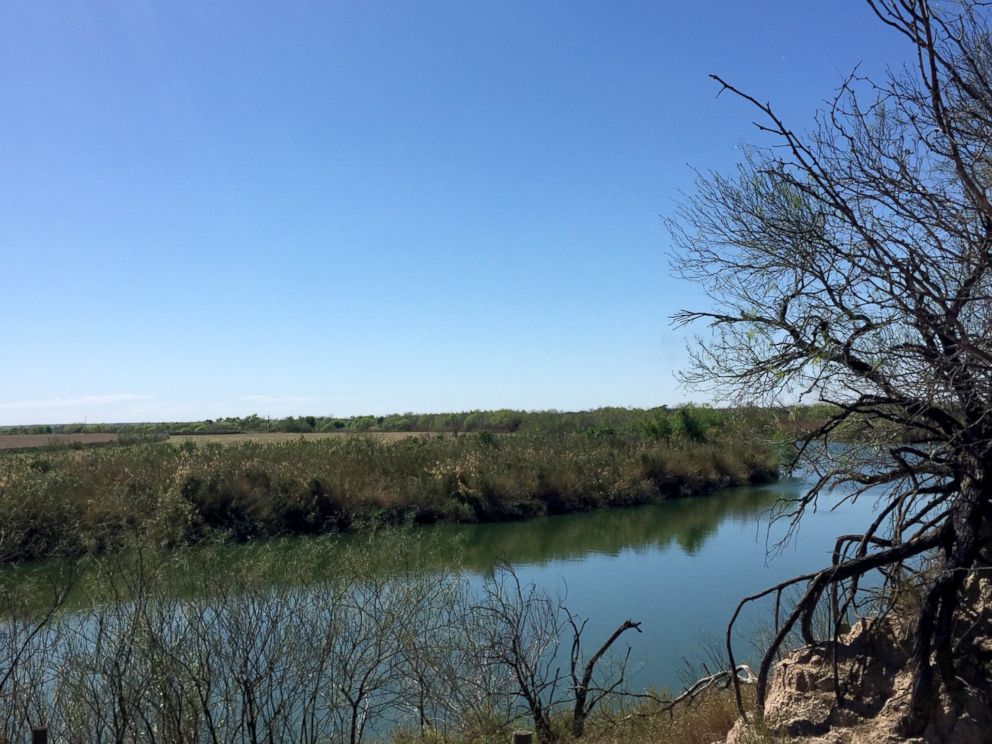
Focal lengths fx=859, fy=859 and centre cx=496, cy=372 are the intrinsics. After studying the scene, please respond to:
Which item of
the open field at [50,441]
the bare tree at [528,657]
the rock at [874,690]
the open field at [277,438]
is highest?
the open field at [277,438]

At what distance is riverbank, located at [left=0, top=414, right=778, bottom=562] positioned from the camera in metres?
20.1

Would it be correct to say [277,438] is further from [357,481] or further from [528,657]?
[528,657]

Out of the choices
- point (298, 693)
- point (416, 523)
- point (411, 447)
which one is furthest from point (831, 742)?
point (411, 447)

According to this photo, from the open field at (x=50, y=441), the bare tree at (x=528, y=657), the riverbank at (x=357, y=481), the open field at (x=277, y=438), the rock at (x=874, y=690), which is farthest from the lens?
the open field at (x=277, y=438)

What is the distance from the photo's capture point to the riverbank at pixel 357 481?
20.1 m

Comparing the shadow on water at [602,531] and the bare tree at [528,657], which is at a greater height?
the bare tree at [528,657]

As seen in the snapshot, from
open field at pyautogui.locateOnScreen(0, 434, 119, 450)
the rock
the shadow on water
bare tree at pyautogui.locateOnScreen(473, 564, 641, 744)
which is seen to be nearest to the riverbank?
the shadow on water

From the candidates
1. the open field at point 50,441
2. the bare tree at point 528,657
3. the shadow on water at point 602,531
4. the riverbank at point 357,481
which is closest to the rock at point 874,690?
the bare tree at point 528,657

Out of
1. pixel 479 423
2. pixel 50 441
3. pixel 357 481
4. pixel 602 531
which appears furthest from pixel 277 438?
pixel 602 531

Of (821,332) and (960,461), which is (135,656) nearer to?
(821,332)

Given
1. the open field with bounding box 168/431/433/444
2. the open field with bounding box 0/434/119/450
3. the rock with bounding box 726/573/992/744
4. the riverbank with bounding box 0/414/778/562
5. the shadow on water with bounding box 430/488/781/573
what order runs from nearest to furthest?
the rock with bounding box 726/573/992/744 → the riverbank with bounding box 0/414/778/562 → the shadow on water with bounding box 430/488/781/573 → the open field with bounding box 0/434/119/450 → the open field with bounding box 168/431/433/444

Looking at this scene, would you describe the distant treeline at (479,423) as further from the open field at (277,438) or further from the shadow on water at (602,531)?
the shadow on water at (602,531)

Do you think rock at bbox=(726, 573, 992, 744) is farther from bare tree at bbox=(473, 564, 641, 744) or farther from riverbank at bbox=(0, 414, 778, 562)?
riverbank at bbox=(0, 414, 778, 562)

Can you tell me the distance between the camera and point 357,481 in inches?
1153
